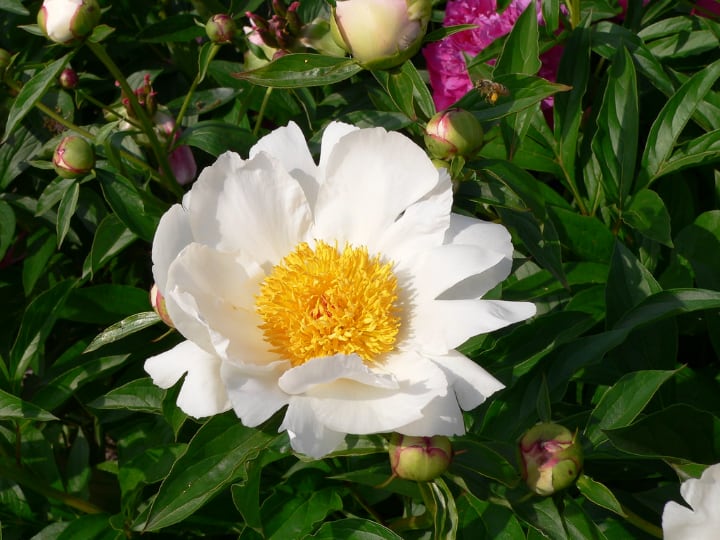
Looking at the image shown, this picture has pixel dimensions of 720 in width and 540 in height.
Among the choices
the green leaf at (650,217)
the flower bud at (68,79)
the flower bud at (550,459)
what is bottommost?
the green leaf at (650,217)

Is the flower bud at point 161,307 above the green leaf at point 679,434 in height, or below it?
above

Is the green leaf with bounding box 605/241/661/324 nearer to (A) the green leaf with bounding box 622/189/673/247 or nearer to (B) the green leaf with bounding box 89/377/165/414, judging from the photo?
(A) the green leaf with bounding box 622/189/673/247

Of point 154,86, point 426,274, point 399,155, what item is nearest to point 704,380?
point 426,274

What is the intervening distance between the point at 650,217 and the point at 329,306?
646 mm

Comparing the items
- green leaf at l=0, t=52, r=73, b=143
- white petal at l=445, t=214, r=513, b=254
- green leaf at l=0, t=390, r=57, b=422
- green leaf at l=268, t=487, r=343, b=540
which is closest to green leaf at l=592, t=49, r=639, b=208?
white petal at l=445, t=214, r=513, b=254

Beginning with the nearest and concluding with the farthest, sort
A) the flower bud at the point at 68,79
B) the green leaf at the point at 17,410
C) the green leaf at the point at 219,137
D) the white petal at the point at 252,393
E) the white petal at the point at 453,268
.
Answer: the white petal at the point at 252,393
the white petal at the point at 453,268
the green leaf at the point at 17,410
the green leaf at the point at 219,137
the flower bud at the point at 68,79

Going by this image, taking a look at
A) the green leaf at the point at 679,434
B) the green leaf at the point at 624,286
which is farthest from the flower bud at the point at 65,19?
the green leaf at the point at 679,434

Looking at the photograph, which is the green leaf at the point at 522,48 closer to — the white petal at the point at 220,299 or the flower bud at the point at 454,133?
the flower bud at the point at 454,133

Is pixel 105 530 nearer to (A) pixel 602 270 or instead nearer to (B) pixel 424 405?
(B) pixel 424 405

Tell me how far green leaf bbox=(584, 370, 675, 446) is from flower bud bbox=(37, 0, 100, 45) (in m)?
1.09

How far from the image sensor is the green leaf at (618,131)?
159cm

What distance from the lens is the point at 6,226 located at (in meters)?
1.84

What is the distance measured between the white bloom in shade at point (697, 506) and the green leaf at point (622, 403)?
140 millimetres

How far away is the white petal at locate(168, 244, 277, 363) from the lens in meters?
1.13
